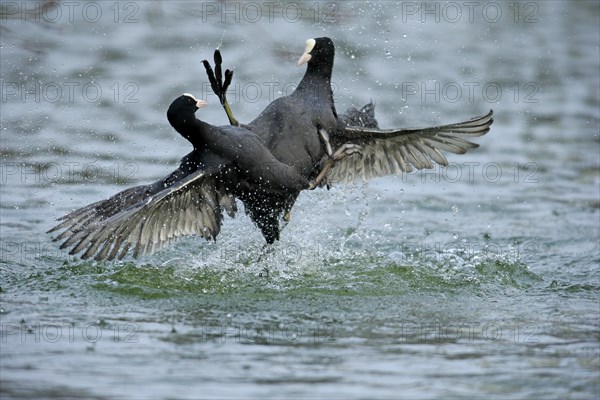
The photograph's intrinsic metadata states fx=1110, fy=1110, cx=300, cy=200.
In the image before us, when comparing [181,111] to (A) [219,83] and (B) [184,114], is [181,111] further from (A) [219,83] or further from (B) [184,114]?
(A) [219,83]

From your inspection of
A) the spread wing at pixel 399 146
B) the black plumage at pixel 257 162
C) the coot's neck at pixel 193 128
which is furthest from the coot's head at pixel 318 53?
the coot's neck at pixel 193 128

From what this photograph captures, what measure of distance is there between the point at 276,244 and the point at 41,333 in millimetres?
1888

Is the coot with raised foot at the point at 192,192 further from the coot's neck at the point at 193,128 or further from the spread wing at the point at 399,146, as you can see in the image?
the spread wing at the point at 399,146

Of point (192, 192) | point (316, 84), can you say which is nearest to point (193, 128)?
point (192, 192)

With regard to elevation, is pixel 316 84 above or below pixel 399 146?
above

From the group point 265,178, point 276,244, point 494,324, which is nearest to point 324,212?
point 276,244

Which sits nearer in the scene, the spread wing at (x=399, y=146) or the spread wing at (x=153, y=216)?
the spread wing at (x=153, y=216)

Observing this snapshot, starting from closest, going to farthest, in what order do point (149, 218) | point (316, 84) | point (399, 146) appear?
point (149, 218) < point (316, 84) < point (399, 146)

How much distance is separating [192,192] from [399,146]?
147cm

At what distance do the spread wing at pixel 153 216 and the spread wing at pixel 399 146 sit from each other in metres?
0.89

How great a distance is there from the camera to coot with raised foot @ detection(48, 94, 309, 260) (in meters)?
5.61

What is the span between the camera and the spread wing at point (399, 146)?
638 centimetres

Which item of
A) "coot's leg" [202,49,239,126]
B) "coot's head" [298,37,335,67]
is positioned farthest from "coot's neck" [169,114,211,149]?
"coot's head" [298,37,335,67]

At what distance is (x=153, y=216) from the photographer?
5.75 metres
